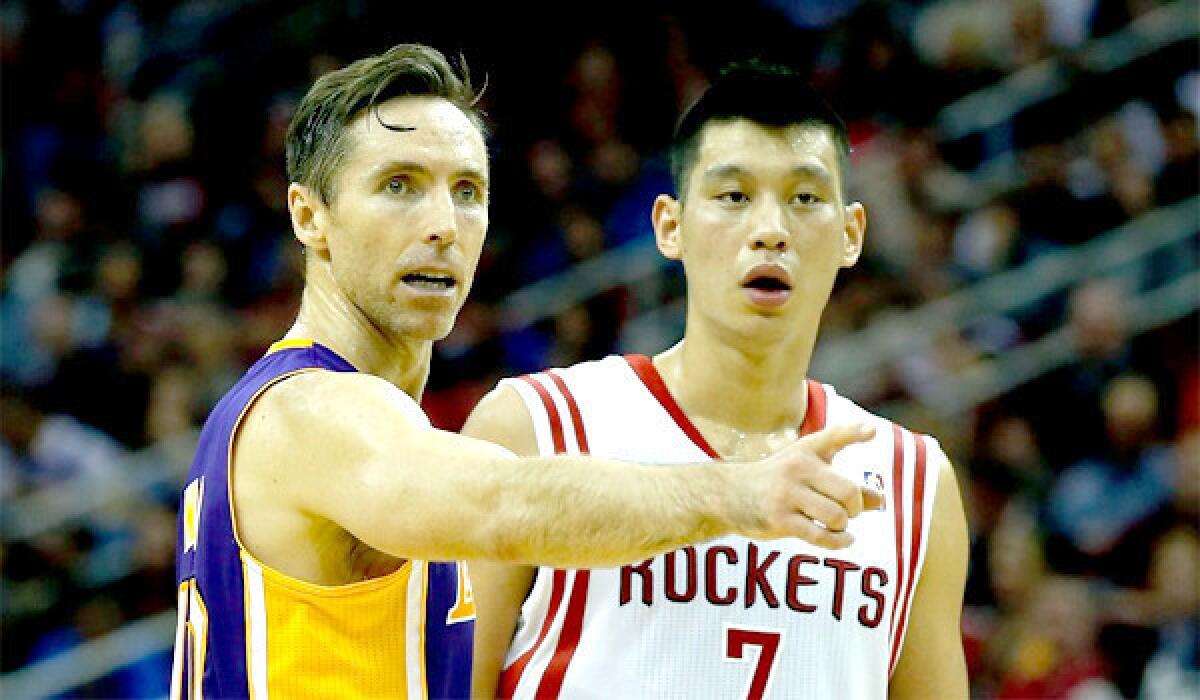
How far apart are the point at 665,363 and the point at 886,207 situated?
19.5 ft

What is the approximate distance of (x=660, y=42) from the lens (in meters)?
12.5

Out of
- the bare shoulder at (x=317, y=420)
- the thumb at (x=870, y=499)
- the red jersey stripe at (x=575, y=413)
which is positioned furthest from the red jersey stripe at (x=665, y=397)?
the thumb at (x=870, y=499)

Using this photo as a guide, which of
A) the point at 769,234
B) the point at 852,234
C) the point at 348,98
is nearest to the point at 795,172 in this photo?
the point at 769,234

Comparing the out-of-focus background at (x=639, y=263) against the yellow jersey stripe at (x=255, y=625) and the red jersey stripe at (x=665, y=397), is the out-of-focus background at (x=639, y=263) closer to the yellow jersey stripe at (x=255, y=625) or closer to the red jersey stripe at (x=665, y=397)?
the red jersey stripe at (x=665, y=397)

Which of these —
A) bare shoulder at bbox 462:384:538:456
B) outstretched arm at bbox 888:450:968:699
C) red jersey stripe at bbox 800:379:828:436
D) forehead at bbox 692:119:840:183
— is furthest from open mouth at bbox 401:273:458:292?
outstretched arm at bbox 888:450:968:699

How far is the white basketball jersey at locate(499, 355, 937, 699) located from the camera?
13.6 ft

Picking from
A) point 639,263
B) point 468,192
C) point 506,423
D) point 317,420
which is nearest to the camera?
point 317,420

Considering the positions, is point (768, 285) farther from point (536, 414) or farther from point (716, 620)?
point (716, 620)

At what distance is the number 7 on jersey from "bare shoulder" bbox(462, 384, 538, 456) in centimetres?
65

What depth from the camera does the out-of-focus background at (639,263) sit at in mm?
8883

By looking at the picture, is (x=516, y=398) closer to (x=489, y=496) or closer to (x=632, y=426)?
(x=632, y=426)

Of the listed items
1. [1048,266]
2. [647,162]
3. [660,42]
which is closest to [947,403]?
[1048,266]

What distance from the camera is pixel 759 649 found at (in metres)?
4.17

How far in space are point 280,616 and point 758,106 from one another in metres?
1.89
